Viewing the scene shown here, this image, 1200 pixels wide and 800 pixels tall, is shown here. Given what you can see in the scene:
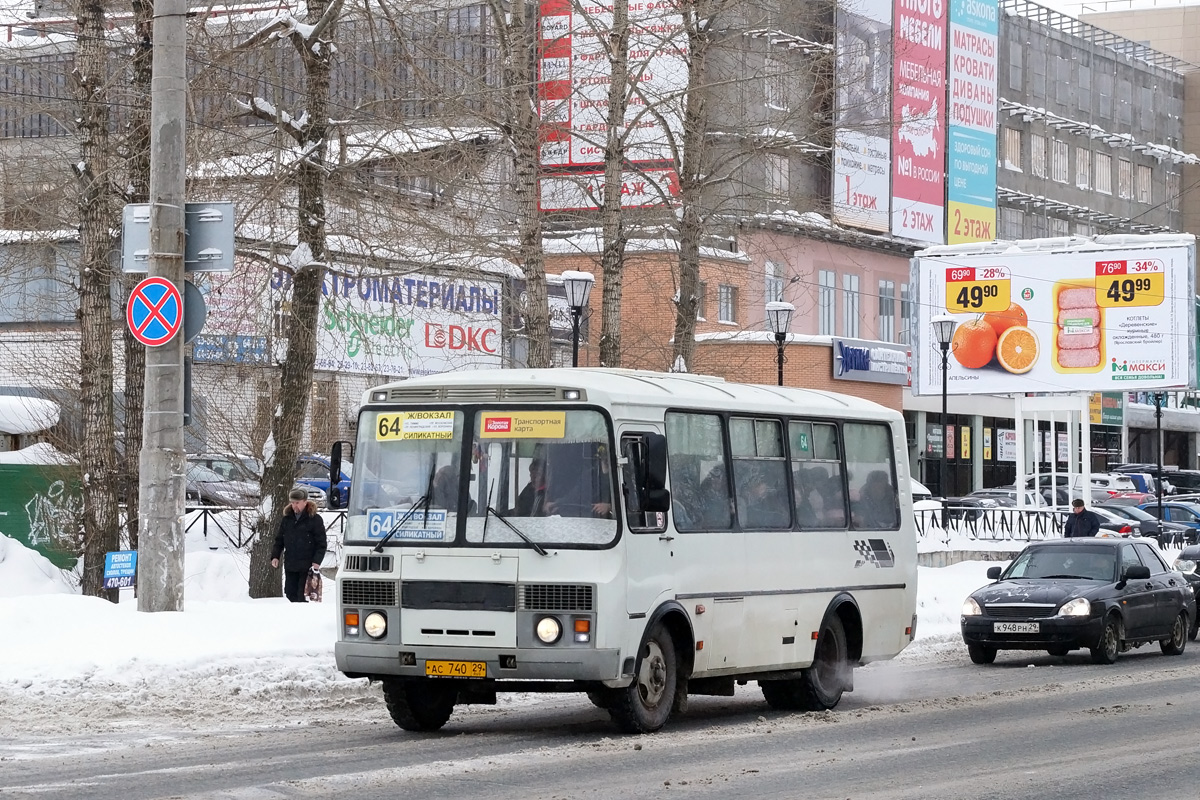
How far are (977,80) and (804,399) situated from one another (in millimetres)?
58739

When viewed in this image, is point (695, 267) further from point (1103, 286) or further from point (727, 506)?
point (1103, 286)

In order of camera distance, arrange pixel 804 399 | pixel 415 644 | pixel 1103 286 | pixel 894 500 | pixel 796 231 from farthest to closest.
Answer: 1. pixel 796 231
2. pixel 1103 286
3. pixel 894 500
4. pixel 804 399
5. pixel 415 644

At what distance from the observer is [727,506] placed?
14.1 meters

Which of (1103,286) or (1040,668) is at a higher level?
(1103,286)

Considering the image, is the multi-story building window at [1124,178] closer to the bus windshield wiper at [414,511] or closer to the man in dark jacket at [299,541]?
the man in dark jacket at [299,541]

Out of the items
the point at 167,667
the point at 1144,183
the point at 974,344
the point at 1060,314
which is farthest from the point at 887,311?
the point at 167,667

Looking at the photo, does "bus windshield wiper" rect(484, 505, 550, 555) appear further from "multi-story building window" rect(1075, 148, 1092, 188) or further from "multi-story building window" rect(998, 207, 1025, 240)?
"multi-story building window" rect(1075, 148, 1092, 188)

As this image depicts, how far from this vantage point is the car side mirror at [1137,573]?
805 inches

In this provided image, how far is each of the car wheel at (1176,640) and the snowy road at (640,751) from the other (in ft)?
16.5

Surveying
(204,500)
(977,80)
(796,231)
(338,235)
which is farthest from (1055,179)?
(338,235)

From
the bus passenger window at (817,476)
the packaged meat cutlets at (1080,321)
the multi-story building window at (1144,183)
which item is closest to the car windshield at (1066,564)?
the bus passenger window at (817,476)

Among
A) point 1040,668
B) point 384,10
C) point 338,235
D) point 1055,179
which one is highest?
point 1055,179

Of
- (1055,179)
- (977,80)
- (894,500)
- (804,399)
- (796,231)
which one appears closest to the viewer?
(804,399)

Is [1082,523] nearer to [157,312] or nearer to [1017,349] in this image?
[157,312]
